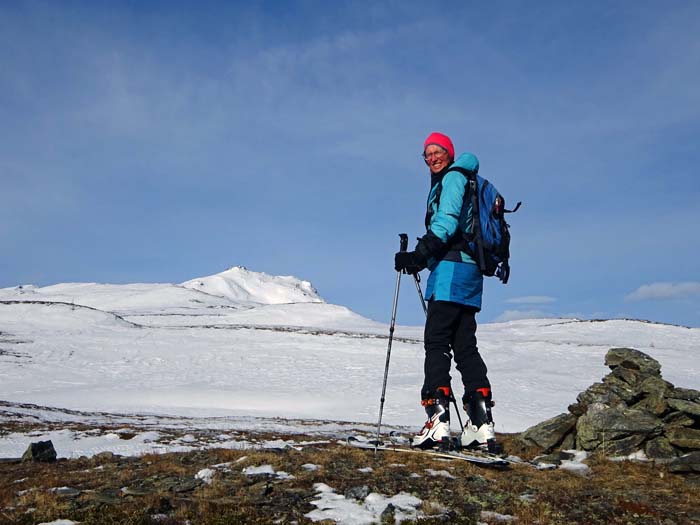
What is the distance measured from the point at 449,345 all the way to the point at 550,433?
9.87 feet

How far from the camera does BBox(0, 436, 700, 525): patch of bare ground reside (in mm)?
5273

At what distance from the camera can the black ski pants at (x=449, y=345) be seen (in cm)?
785

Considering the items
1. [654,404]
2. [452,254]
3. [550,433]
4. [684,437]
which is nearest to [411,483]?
[452,254]

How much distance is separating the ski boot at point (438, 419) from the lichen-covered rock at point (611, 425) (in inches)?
104

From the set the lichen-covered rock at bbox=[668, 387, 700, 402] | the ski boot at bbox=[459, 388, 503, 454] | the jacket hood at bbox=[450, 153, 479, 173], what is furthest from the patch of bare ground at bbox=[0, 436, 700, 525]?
the jacket hood at bbox=[450, 153, 479, 173]

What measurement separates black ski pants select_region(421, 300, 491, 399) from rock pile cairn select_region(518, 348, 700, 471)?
2306 mm

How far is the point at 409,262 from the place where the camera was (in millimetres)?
7852

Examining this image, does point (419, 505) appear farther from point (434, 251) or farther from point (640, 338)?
point (640, 338)

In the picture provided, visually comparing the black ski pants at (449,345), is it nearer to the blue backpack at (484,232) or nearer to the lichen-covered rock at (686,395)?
the blue backpack at (484,232)

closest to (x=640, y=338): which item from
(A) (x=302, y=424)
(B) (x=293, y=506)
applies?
(A) (x=302, y=424)

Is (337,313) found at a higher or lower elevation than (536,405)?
higher

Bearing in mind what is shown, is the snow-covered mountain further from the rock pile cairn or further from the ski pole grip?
the ski pole grip

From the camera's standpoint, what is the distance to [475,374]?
26.2 ft

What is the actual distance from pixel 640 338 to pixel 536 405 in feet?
114
